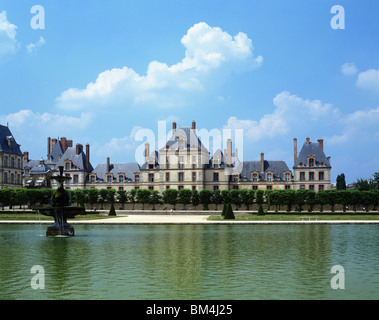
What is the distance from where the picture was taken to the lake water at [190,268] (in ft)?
36.8

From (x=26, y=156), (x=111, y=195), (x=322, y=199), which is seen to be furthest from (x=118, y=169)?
(x=322, y=199)

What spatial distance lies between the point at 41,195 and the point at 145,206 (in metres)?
15.4

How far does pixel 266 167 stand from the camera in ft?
243

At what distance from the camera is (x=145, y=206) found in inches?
2771

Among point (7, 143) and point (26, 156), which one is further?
point (26, 156)

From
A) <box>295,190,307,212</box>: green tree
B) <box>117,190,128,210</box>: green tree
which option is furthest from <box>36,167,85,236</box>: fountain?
<box>117,190,128,210</box>: green tree

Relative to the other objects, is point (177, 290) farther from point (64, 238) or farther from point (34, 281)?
point (64, 238)

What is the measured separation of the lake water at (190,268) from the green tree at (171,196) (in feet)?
142

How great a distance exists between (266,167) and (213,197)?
40.7ft

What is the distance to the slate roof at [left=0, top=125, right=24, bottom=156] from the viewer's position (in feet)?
254

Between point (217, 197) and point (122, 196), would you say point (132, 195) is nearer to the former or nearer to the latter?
point (122, 196)

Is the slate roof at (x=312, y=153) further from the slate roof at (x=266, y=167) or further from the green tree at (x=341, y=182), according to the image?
the green tree at (x=341, y=182)

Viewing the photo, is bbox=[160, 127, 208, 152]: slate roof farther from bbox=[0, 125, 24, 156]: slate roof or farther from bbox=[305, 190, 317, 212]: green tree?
bbox=[0, 125, 24, 156]: slate roof
